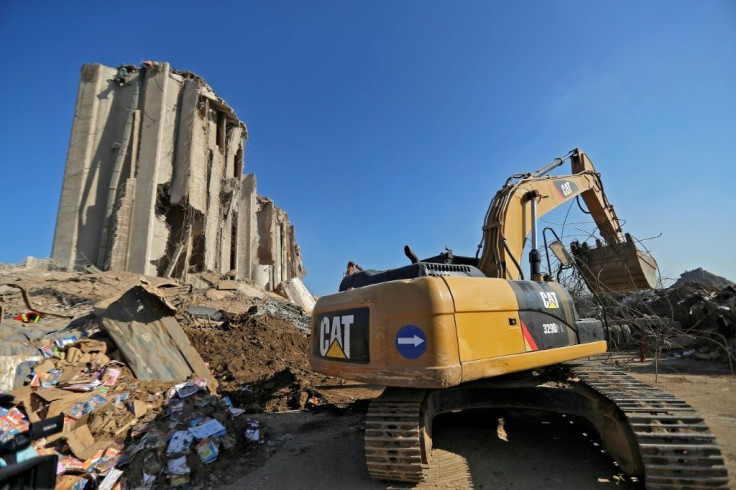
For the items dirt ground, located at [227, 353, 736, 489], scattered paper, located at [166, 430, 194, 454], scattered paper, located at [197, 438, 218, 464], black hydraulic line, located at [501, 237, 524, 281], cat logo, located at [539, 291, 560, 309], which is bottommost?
dirt ground, located at [227, 353, 736, 489]

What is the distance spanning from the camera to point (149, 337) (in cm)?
604

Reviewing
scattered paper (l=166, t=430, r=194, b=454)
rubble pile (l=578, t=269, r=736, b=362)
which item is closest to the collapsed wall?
scattered paper (l=166, t=430, r=194, b=454)

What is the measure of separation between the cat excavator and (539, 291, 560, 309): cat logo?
0.02 meters

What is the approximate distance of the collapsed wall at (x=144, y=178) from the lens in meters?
13.0

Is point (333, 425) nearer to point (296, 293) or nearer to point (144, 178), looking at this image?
point (144, 178)

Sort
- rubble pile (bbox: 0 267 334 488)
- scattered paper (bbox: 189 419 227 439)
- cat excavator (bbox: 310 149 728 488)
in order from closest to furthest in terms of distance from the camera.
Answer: cat excavator (bbox: 310 149 728 488)
rubble pile (bbox: 0 267 334 488)
scattered paper (bbox: 189 419 227 439)

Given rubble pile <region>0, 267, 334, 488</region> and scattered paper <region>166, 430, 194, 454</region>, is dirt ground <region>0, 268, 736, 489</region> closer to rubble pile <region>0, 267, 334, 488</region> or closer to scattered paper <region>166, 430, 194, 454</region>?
rubble pile <region>0, 267, 334, 488</region>

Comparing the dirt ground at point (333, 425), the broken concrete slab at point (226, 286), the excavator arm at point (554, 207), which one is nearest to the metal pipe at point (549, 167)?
the excavator arm at point (554, 207)

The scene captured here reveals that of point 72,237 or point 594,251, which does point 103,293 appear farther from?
point 594,251

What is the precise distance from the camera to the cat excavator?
3.01 m

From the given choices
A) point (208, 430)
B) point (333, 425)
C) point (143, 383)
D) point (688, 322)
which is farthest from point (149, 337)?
point (688, 322)

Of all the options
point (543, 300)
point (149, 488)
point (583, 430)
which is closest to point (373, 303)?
point (543, 300)

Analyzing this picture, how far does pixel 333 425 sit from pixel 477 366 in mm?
2876

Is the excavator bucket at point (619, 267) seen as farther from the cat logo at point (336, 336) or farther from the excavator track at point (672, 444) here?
the cat logo at point (336, 336)
